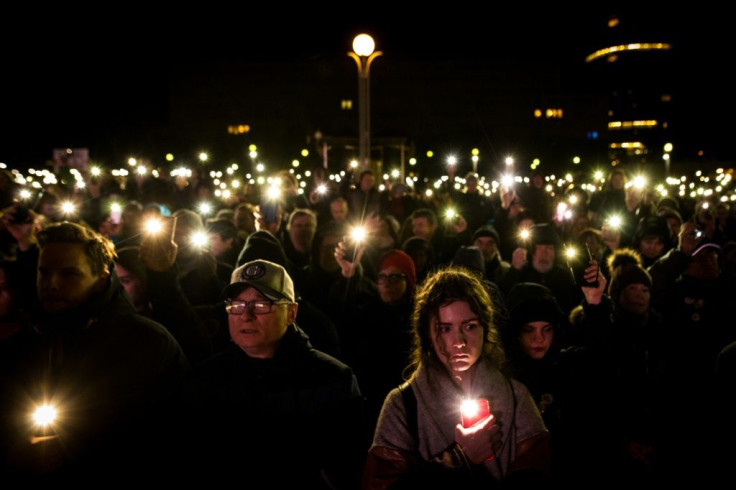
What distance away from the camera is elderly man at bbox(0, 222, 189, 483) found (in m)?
2.58

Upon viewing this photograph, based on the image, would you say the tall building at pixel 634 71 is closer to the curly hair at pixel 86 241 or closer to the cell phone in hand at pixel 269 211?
the cell phone in hand at pixel 269 211

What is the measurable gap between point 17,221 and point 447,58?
68.0 m

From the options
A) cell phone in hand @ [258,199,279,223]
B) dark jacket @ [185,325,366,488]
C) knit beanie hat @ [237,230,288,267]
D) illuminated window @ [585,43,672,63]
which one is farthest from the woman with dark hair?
illuminated window @ [585,43,672,63]

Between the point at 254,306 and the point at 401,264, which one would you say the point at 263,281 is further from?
the point at 401,264

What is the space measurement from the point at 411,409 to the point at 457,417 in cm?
20

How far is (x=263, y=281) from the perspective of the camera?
3098 millimetres

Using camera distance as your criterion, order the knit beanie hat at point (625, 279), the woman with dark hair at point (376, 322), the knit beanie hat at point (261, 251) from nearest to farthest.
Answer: the woman with dark hair at point (376, 322) → the knit beanie hat at point (625, 279) → the knit beanie hat at point (261, 251)

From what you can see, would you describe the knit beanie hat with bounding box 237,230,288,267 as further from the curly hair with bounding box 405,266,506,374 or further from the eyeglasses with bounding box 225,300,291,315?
the curly hair with bounding box 405,266,506,374

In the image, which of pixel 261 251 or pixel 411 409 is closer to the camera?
Answer: pixel 411 409

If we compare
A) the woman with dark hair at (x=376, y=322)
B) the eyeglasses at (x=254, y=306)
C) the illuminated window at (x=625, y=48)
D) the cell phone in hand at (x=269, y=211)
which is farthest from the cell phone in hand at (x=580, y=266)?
the illuminated window at (x=625, y=48)

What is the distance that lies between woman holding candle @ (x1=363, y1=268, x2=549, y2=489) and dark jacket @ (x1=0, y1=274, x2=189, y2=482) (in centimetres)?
113

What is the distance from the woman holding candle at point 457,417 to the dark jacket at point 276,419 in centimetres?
48

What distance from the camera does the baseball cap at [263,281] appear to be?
3.07 m

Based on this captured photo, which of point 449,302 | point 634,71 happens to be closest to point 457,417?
point 449,302
